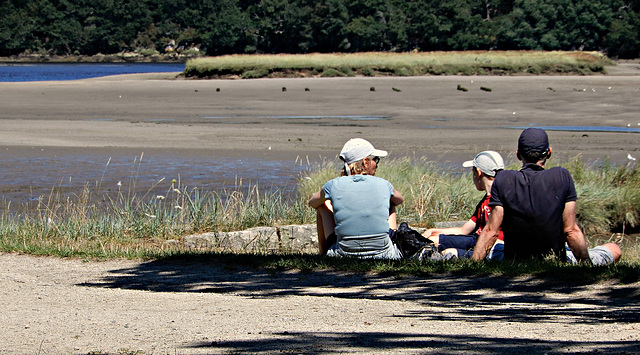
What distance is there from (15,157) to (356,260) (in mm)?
12181

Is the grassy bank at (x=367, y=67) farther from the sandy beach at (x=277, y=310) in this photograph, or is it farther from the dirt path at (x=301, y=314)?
the dirt path at (x=301, y=314)

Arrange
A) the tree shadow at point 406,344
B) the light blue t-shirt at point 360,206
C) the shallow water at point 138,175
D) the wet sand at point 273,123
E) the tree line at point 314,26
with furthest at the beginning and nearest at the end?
the tree line at point 314,26
the wet sand at point 273,123
the shallow water at point 138,175
the light blue t-shirt at point 360,206
the tree shadow at point 406,344

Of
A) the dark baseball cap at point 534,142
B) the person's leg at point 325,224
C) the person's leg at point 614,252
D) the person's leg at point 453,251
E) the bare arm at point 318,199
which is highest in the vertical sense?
the dark baseball cap at point 534,142

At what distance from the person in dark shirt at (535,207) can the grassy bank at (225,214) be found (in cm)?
228

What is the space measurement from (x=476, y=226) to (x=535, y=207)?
54.5 inches

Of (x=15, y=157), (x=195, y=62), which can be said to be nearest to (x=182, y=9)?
(x=195, y=62)

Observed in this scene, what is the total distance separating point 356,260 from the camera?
694cm

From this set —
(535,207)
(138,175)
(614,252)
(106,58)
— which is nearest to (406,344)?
(535,207)

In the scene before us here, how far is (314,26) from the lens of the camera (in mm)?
108250

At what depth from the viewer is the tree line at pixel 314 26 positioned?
86.9 meters

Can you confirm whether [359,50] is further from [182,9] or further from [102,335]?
[102,335]

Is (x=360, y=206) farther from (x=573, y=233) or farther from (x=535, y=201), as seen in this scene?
(x=573, y=233)

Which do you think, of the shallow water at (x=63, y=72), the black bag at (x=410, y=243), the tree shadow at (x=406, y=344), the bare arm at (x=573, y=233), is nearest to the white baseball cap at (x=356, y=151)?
the black bag at (x=410, y=243)

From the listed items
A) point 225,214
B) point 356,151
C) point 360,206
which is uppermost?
point 356,151
